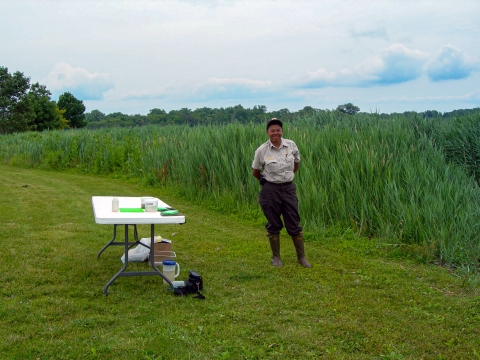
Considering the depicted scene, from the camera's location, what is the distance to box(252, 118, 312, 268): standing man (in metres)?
6.20

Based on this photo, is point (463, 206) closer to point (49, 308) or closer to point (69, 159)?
point (49, 308)

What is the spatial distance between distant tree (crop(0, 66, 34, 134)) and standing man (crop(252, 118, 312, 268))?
53265mm

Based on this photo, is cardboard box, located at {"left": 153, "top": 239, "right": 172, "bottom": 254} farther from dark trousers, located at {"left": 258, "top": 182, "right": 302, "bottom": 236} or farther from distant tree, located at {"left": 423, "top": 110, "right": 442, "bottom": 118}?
distant tree, located at {"left": 423, "top": 110, "right": 442, "bottom": 118}

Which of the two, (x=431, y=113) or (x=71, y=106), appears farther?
(x=71, y=106)

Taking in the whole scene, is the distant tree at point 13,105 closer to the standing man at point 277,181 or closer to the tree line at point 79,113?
the tree line at point 79,113

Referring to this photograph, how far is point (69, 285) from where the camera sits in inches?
212

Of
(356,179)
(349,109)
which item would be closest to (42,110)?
(349,109)

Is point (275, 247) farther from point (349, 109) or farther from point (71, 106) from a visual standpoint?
point (71, 106)

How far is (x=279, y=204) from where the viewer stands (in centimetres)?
630

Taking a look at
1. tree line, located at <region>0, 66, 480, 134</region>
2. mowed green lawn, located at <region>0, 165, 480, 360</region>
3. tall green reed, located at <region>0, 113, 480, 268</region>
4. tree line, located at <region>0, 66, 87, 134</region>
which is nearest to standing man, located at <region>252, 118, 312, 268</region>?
mowed green lawn, located at <region>0, 165, 480, 360</region>

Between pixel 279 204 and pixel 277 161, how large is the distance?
54 centimetres

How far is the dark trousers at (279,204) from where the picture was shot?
20.5 feet

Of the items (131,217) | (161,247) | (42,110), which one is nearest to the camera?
(131,217)

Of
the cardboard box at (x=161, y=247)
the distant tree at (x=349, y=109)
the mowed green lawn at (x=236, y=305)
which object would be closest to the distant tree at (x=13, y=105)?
the distant tree at (x=349, y=109)
